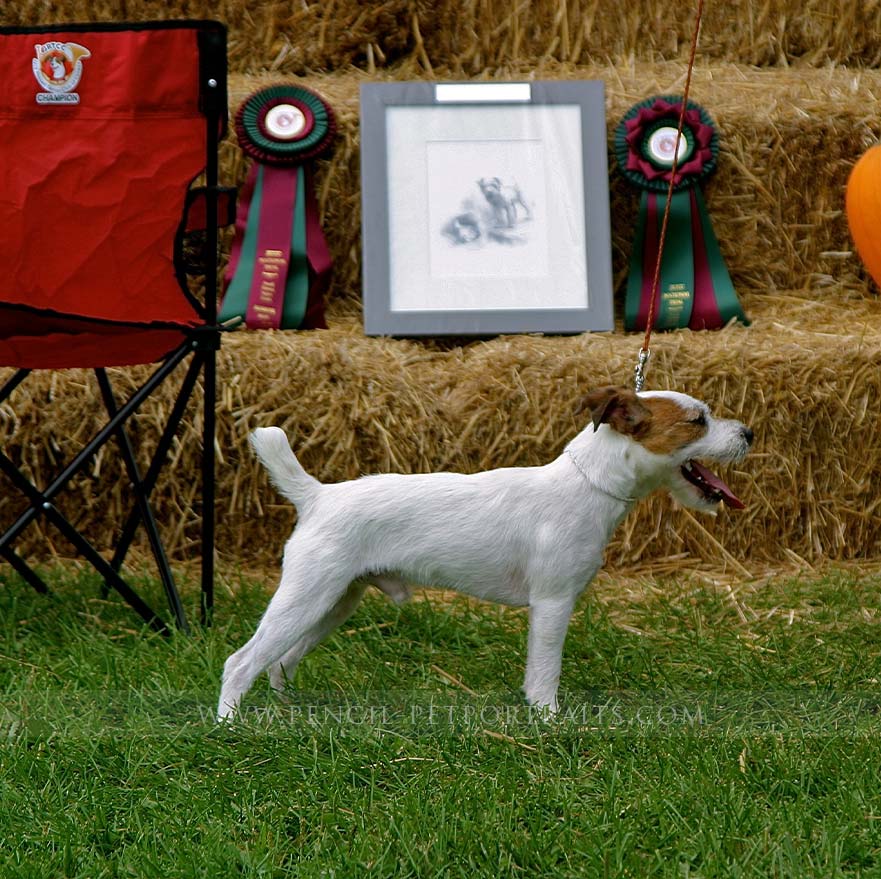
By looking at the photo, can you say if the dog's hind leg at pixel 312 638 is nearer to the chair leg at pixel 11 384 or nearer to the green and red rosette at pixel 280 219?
the chair leg at pixel 11 384

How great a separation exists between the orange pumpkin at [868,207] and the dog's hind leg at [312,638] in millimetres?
1599

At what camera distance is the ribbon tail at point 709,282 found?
375cm

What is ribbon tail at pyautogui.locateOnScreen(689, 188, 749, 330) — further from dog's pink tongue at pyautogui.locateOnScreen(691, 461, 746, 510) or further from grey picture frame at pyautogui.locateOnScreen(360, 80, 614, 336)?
dog's pink tongue at pyautogui.locateOnScreen(691, 461, 746, 510)

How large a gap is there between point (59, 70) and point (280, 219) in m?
1.01

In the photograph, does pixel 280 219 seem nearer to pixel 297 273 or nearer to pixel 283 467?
pixel 297 273

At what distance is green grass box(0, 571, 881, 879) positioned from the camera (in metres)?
1.64

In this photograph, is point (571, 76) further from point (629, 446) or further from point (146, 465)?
point (629, 446)

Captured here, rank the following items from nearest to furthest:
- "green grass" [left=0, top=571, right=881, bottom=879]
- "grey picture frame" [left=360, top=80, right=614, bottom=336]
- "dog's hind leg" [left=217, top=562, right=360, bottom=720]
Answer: "green grass" [left=0, top=571, right=881, bottom=879] < "dog's hind leg" [left=217, top=562, right=360, bottom=720] < "grey picture frame" [left=360, top=80, right=614, bottom=336]

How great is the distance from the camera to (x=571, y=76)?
4.16 m

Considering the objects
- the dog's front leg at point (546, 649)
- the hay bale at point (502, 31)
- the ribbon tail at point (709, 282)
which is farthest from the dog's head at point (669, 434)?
the hay bale at point (502, 31)

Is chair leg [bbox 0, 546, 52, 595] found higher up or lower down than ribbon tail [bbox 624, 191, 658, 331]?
lower down

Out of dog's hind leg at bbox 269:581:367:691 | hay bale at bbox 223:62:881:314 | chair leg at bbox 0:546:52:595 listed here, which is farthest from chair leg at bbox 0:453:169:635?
hay bale at bbox 223:62:881:314

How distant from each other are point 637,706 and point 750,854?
0.58 metres

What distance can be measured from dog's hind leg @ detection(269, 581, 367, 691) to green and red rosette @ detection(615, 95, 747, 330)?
1.81 metres
